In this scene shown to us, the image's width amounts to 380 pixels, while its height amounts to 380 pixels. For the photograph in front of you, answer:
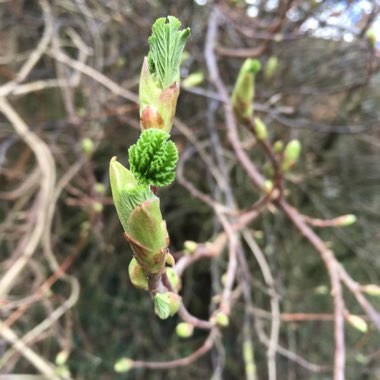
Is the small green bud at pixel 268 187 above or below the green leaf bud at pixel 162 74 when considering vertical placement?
below

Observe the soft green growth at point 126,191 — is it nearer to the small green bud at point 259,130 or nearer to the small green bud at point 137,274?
the small green bud at point 137,274

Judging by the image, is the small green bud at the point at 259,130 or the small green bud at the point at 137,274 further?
the small green bud at the point at 259,130

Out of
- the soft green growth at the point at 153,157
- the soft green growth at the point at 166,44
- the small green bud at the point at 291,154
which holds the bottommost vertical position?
the small green bud at the point at 291,154

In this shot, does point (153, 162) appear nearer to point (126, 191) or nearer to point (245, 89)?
point (126, 191)

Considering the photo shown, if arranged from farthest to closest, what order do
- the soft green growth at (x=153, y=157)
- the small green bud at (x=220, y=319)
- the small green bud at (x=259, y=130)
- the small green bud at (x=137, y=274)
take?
the small green bud at (x=259, y=130), the small green bud at (x=220, y=319), the small green bud at (x=137, y=274), the soft green growth at (x=153, y=157)

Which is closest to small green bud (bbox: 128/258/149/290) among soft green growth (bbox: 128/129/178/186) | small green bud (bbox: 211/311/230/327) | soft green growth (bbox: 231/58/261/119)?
soft green growth (bbox: 128/129/178/186)

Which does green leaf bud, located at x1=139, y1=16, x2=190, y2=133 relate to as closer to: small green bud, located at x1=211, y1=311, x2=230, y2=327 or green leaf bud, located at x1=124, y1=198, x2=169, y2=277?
green leaf bud, located at x1=124, y1=198, x2=169, y2=277

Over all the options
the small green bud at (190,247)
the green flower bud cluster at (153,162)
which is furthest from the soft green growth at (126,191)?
the small green bud at (190,247)
